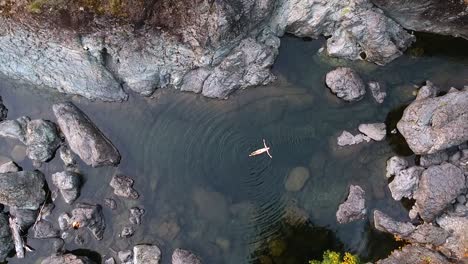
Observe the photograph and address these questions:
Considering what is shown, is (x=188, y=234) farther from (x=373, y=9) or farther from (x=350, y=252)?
(x=373, y=9)

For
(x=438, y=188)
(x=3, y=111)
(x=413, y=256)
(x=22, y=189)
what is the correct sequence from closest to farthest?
1. (x=438, y=188)
2. (x=413, y=256)
3. (x=22, y=189)
4. (x=3, y=111)

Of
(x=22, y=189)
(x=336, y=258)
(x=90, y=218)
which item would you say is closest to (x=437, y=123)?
(x=336, y=258)

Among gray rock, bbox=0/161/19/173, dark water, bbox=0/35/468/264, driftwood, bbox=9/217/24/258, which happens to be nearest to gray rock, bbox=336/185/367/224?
dark water, bbox=0/35/468/264

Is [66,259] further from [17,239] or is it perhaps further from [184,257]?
[184,257]

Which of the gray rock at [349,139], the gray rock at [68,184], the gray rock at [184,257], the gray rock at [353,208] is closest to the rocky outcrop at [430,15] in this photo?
the gray rock at [349,139]

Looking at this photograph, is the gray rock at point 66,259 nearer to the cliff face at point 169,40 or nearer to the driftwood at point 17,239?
the driftwood at point 17,239

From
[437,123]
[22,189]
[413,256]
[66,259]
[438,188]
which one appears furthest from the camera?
[22,189]

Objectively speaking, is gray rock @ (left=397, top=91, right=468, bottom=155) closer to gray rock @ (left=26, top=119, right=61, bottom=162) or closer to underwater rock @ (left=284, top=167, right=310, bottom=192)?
underwater rock @ (left=284, top=167, right=310, bottom=192)
